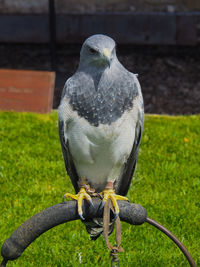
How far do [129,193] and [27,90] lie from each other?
2.34 m

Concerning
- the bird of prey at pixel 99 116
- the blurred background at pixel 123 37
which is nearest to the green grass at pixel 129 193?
the bird of prey at pixel 99 116

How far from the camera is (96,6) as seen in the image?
26.5 ft

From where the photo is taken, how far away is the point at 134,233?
3.44 metres

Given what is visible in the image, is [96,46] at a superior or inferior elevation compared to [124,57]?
superior

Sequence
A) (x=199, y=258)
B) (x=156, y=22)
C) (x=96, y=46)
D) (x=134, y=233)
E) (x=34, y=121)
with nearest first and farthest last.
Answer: (x=96, y=46) → (x=199, y=258) → (x=134, y=233) → (x=34, y=121) → (x=156, y=22)

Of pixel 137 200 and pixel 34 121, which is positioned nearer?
pixel 137 200

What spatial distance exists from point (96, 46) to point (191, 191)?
231 cm

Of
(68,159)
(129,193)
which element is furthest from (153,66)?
(68,159)

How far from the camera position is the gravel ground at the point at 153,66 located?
6785 mm

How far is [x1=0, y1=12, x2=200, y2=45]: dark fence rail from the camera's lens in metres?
7.42

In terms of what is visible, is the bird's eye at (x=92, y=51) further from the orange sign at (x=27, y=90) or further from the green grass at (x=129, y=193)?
the orange sign at (x=27, y=90)


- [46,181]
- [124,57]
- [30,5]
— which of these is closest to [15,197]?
[46,181]

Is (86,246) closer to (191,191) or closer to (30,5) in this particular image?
(191,191)

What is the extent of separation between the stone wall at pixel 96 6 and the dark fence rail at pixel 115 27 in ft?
1.07
